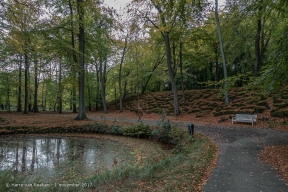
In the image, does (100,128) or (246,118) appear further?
(100,128)

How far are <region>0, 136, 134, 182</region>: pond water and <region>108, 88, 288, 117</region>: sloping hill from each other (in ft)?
19.0

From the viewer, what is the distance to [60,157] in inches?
261

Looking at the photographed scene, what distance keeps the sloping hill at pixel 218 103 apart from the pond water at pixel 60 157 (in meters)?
5.80

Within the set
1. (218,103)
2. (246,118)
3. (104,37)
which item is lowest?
(246,118)

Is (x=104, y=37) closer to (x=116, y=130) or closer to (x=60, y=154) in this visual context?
(x=116, y=130)

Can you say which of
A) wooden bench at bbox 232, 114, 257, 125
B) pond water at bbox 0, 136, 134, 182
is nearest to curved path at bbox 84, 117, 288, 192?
wooden bench at bbox 232, 114, 257, 125

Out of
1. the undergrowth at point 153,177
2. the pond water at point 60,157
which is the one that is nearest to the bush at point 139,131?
the pond water at point 60,157

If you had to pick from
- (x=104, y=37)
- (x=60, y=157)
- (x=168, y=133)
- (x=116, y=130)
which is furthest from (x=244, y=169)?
(x=104, y=37)

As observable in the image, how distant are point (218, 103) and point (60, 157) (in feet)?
43.0

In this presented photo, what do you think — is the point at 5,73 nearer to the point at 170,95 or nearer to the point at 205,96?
the point at 170,95

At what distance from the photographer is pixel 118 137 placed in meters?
9.94

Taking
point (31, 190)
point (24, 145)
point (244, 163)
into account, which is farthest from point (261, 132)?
point (24, 145)

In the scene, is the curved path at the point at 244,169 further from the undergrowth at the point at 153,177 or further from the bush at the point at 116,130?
the bush at the point at 116,130

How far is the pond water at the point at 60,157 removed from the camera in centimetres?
522
